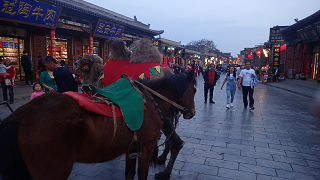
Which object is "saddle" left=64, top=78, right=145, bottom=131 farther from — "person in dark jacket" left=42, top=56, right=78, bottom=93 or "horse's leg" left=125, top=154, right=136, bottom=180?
"person in dark jacket" left=42, top=56, right=78, bottom=93

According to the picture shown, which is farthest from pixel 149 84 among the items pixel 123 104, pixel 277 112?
pixel 277 112

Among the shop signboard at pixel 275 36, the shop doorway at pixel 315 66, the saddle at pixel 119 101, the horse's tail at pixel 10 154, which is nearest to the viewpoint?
the horse's tail at pixel 10 154

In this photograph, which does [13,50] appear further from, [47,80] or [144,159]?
[144,159]

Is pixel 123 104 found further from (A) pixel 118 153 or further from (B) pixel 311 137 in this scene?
(B) pixel 311 137

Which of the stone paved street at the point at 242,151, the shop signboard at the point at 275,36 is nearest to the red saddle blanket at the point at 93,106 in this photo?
the stone paved street at the point at 242,151

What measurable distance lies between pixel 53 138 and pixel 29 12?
9.89 metres

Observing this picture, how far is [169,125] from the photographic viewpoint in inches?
120

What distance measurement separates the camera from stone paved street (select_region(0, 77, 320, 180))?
3.04m

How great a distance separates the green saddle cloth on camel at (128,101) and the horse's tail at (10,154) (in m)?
0.78

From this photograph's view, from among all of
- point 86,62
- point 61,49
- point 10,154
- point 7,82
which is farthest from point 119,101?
point 61,49

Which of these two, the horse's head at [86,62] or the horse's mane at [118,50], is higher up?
the horse's mane at [118,50]

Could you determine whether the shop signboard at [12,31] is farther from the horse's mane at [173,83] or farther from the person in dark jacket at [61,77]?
the horse's mane at [173,83]

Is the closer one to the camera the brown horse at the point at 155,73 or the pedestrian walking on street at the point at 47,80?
the brown horse at the point at 155,73

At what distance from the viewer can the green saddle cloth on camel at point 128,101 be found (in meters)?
1.93
